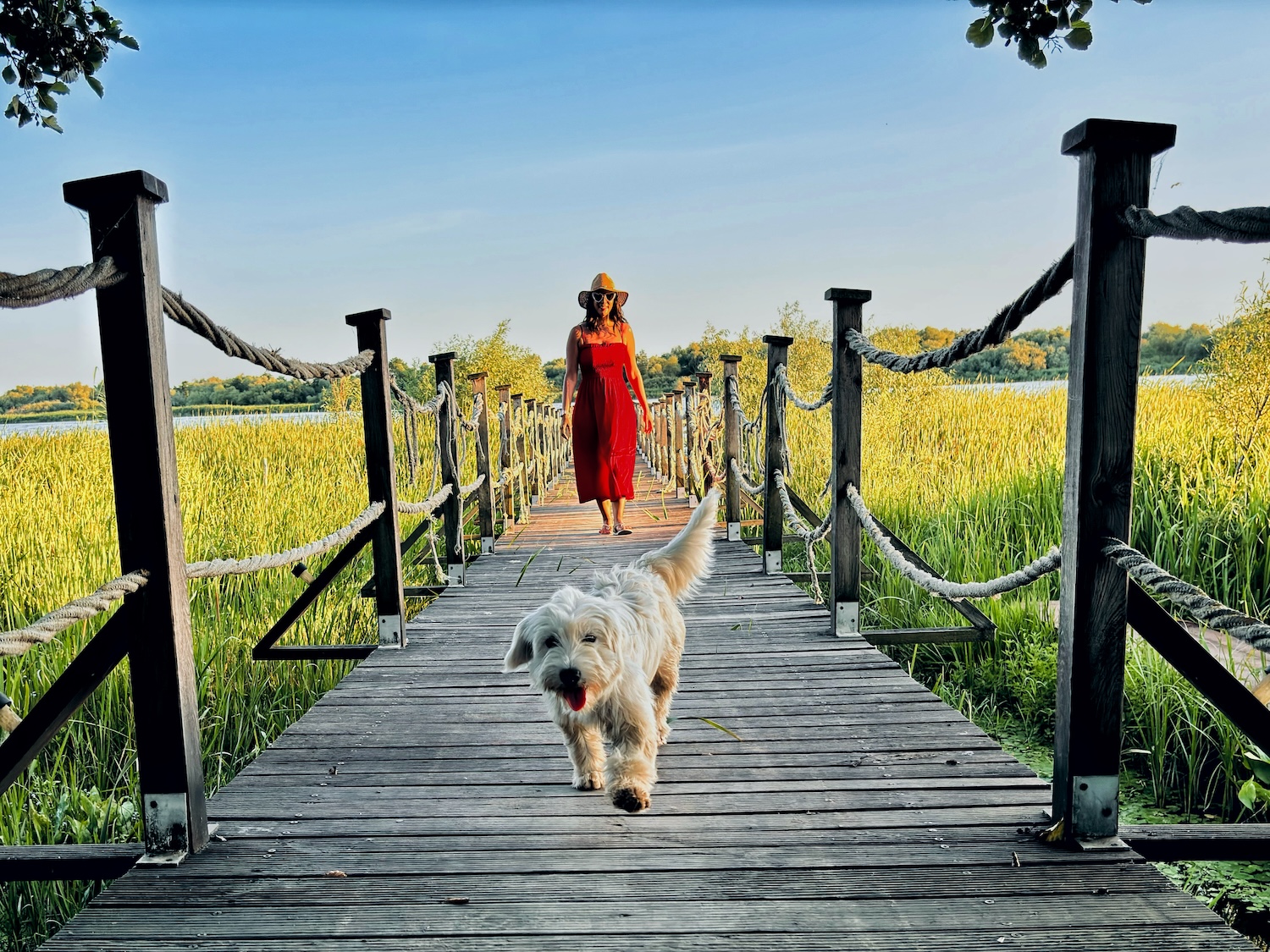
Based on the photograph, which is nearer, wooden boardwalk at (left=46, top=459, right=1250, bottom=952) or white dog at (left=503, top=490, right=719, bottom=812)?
wooden boardwalk at (left=46, top=459, right=1250, bottom=952)

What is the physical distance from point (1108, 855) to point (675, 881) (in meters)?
1.14

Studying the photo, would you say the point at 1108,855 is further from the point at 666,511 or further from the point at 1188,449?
the point at 666,511

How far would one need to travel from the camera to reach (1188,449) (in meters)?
7.22

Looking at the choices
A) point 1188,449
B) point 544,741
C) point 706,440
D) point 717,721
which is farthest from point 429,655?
point 1188,449

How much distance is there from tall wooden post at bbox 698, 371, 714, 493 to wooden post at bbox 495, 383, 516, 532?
7.11 ft

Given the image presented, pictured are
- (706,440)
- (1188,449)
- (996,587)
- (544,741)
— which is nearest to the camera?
(996,587)

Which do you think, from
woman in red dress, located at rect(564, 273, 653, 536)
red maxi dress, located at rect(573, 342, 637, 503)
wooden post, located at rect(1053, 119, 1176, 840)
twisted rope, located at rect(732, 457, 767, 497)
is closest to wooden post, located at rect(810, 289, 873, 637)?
twisted rope, located at rect(732, 457, 767, 497)

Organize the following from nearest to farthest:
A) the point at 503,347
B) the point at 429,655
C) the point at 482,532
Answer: the point at 429,655 < the point at 482,532 < the point at 503,347

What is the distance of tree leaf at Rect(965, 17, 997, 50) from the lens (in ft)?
11.5

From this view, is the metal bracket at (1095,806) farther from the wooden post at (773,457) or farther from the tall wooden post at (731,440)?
the tall wooden post at (731,440)

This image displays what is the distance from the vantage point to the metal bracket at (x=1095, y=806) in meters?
2.21

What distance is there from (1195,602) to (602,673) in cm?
153

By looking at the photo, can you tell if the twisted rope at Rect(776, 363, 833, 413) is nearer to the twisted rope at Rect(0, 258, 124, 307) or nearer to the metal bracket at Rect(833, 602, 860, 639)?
the metal bracket at Rect(833, 602, 860, 639)

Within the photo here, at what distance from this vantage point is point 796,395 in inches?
214
